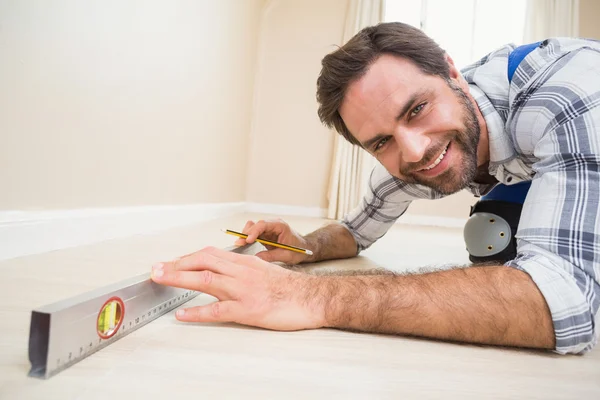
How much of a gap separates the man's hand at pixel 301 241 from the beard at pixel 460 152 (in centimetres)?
47

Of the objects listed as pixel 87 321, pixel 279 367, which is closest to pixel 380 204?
pixel 279 367

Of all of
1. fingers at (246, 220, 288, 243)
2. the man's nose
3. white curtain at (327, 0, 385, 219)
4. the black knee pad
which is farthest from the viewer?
white curtain at (327, 0, 385, 219)

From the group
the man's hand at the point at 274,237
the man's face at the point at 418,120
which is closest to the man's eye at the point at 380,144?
the man's face at the point at 418,120

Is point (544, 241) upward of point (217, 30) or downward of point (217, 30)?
downward

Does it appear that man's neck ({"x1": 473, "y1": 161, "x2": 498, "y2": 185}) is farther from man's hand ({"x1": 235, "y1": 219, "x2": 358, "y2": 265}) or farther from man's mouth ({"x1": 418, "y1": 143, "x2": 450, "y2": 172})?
man's hand ({"x1": 235, "y1": 219, "x2": 358, "y2": 265})

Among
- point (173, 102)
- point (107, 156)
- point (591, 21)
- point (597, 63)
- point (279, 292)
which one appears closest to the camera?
point (279, 292)

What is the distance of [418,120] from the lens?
4.01 feet

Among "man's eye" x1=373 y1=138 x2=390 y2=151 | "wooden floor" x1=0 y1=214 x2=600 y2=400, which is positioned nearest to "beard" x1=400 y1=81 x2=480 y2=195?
"man's eye" x1=373 y1=138 x2=390 y2=151

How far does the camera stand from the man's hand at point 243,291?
83 centimetres

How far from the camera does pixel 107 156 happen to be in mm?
1977

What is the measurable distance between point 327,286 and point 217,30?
301cm

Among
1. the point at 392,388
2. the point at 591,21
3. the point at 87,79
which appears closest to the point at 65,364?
the point at 392,388

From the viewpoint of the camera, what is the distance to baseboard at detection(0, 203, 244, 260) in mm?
1421

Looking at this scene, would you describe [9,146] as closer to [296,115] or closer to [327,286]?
[327,286]
